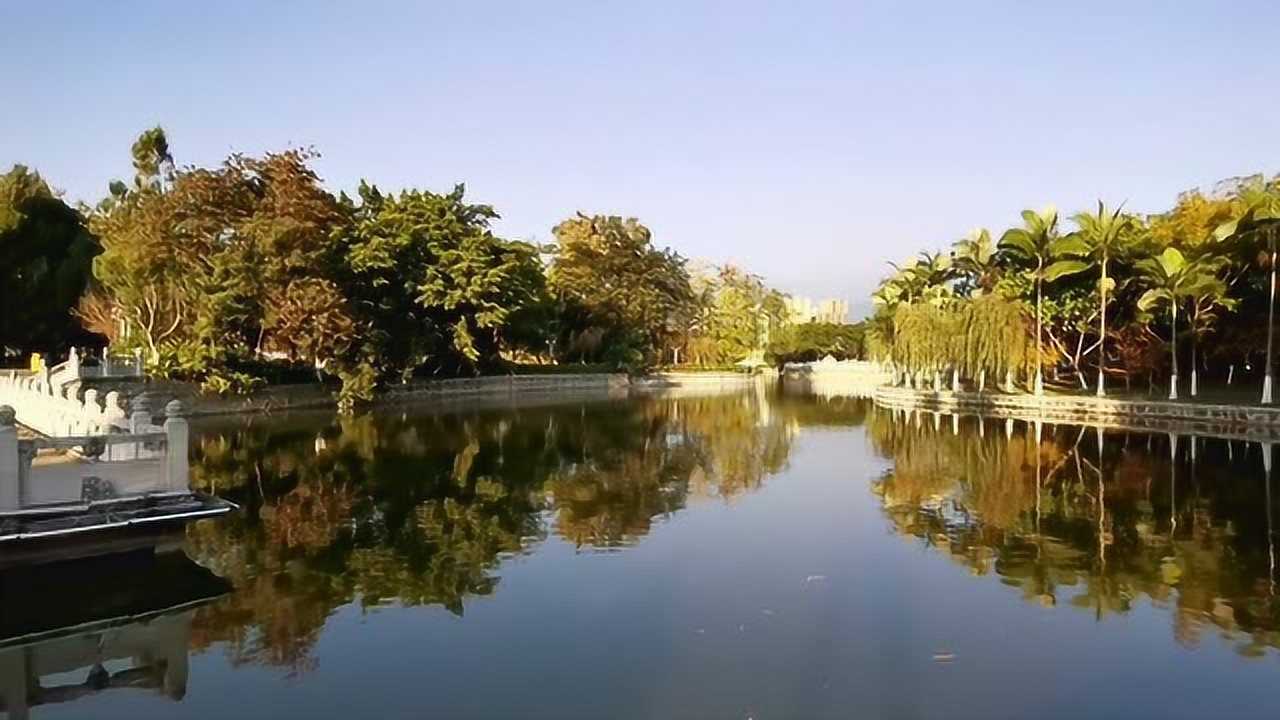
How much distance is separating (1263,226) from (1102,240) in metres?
6.33

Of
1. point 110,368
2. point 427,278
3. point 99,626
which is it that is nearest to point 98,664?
point 99,626

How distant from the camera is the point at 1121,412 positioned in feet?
103

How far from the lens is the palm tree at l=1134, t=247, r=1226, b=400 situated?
31766 millimetres

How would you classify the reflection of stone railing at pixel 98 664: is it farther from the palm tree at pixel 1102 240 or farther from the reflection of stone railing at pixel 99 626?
the palm tree at pixel 1102 240

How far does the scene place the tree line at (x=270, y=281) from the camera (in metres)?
33.8

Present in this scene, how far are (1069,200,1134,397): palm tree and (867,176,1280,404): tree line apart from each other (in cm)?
5

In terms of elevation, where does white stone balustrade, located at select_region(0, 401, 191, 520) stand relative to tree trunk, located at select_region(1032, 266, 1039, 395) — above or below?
below

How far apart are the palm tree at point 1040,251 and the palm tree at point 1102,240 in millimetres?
662

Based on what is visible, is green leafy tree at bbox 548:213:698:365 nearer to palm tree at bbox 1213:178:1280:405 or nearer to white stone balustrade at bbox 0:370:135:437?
palm tree at bbox 1213:178:1280:405

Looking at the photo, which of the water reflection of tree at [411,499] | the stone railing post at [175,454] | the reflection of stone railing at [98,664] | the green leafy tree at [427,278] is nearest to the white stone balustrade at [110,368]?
the water reflection of tree at [411,499]

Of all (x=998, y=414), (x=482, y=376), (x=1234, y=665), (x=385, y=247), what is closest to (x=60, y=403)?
(x=1234, y=665)

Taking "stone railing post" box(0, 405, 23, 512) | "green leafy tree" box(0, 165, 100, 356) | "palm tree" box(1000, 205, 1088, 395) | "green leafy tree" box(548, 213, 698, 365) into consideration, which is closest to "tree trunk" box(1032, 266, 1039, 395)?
"palm tree" box(1000, 205, 1088, 395)

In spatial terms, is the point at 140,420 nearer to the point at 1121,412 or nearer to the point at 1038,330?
the point at 1121,412

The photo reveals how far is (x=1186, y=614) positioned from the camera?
9.29 meters
